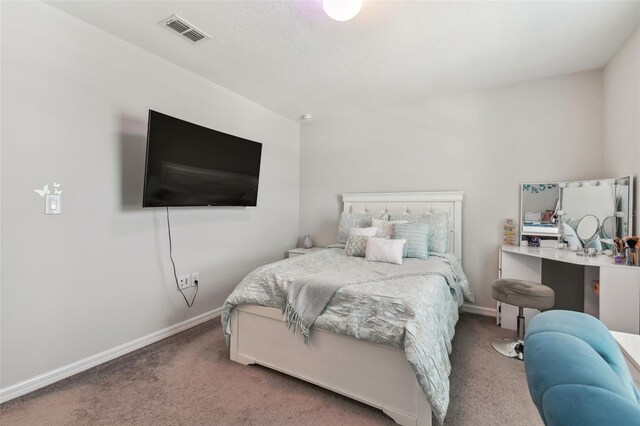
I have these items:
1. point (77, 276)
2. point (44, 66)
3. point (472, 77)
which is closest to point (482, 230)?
point (472, 77)

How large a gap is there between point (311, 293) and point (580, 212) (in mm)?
2692

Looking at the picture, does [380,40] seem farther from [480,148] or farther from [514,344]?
[514,344]

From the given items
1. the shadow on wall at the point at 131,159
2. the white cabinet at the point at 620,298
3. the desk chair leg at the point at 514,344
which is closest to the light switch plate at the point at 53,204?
the shadow on wall at the point at 131,159

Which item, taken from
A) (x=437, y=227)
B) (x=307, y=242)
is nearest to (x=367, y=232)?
(x=437, y=227)

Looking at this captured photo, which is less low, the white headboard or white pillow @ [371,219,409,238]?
the white headboard

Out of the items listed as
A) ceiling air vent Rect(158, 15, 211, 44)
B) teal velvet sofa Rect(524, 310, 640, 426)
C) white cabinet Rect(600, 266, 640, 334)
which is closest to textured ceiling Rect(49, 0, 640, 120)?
ceiling air vent Rect(158, 15, 211, 44)

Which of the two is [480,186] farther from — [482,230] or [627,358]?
[627,358]

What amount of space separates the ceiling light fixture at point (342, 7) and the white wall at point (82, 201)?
66.9 inches

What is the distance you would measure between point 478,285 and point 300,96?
2987 mm

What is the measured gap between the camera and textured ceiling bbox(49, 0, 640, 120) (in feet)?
6.36

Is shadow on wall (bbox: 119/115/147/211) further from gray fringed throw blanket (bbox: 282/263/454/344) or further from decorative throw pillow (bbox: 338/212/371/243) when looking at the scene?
decorative throw pillow (bbox: 338/212/371/243)

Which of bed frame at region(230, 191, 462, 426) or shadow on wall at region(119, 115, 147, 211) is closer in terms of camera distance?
bed frame at region(230, 191, 462, 426)

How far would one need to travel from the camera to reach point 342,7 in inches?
67.9

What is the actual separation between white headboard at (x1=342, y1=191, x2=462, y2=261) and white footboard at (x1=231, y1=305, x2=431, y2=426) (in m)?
2.02
